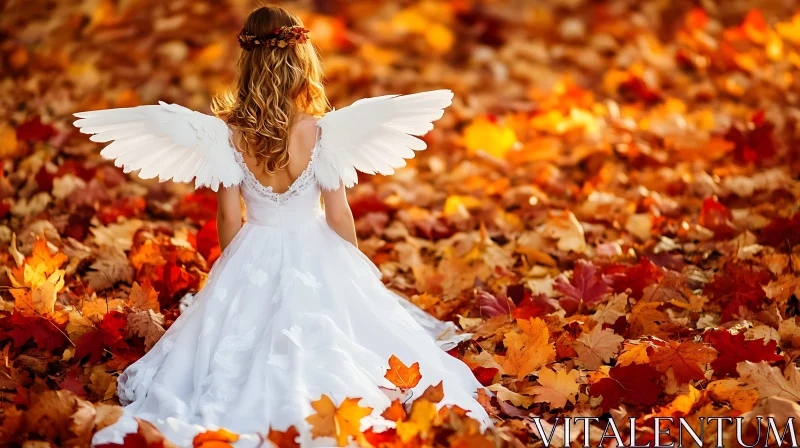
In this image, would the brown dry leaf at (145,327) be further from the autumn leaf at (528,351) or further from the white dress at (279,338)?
the autumn leaf at (528,351)

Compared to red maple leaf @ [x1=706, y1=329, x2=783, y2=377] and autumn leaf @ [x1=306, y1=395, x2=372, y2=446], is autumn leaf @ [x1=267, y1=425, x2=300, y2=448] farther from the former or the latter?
red maple leaf @ [x1=706, y1=329, x2=783, y2=377]

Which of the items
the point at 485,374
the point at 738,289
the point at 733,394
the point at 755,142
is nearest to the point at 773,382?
the point at 733,394

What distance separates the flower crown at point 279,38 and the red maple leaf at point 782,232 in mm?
2076

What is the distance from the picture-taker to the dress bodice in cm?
279

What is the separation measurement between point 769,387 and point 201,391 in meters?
1.62

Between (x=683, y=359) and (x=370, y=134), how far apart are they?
119cm

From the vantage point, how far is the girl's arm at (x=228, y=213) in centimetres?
285

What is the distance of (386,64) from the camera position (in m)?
6.78

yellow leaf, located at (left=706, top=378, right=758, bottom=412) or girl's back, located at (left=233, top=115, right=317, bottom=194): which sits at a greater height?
girl's back, located at (left=233, top=115, right=317, bottom=194)

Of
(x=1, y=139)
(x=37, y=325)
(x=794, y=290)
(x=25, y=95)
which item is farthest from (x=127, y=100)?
(x=794, y=290)

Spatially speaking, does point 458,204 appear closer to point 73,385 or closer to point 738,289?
point 738,289

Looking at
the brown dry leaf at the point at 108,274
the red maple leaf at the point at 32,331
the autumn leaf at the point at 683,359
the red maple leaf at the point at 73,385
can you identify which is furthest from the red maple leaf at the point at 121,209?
the autumn leaf at the point at 683,359

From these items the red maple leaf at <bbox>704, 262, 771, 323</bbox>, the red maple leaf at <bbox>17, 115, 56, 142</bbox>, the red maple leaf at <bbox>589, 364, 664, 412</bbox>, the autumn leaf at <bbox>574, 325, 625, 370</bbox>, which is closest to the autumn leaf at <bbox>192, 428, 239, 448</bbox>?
the red maple leaf at <bbox>589, 364, 664, 412</bbox>

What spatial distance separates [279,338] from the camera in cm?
256
